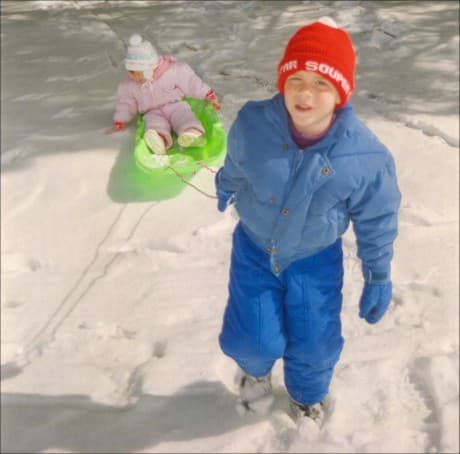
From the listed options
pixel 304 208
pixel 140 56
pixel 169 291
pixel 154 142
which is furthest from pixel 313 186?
pixel 140 56

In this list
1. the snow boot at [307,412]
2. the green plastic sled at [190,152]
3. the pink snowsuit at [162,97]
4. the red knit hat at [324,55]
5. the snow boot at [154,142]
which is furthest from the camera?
the pink snowsuit at [162,97]

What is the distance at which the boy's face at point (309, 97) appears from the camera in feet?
4.41

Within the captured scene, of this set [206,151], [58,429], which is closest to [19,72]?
[206,151]

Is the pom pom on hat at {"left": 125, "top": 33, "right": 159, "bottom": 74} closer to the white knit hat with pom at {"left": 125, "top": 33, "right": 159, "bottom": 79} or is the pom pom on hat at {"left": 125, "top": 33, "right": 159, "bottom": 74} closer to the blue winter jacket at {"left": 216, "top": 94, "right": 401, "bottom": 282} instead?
the white knit hat with pom at {"left": 125, "top": 33, "right": 159, "bottom": 79}

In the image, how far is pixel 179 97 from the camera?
3.68 metres

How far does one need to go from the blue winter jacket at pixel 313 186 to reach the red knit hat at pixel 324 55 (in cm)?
9

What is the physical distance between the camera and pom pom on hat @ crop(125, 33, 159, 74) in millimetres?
A: 3400

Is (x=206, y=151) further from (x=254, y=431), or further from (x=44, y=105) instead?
(x=254, y=431)

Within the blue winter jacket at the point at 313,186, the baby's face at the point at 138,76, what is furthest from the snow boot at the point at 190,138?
the blue winter jacket at the point at 313,186

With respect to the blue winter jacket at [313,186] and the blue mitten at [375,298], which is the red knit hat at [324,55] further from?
the blue mitten at [375,298]

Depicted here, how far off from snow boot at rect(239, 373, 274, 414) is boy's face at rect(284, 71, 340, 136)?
0.97 meters

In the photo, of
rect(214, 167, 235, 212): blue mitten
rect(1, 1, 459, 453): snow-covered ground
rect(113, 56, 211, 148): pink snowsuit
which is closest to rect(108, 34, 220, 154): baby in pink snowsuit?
rect(113, 56, 211, 148): pink snowsuit

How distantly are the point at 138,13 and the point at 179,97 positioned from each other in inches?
119

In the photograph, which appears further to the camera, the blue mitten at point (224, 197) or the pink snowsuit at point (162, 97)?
the pink snowsuit at point (162, 97)
